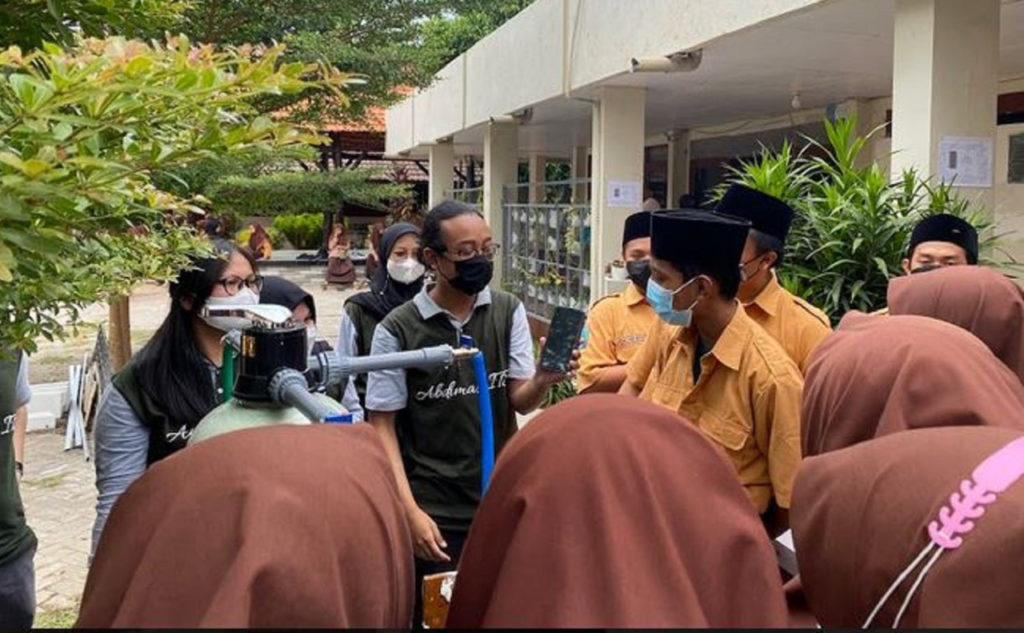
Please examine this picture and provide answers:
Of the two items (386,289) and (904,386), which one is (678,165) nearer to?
(386,289)

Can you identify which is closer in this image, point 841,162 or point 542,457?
point 542,457

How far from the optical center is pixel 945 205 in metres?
4.35

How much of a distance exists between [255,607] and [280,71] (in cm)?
75

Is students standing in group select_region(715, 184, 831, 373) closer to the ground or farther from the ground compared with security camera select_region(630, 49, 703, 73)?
closer to the ground

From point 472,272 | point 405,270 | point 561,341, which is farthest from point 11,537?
point 405,270

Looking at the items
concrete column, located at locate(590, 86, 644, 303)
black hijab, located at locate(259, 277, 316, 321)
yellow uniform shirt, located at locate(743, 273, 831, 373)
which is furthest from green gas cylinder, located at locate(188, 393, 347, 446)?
concrete column, located at locate(590, 86, 644, 303)

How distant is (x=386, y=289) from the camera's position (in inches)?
164

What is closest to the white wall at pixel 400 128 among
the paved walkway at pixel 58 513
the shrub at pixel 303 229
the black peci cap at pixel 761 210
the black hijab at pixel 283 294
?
the shrub at pixel 303 229

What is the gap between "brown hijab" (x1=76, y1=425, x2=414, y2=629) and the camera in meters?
0.93

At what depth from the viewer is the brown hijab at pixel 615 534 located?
3.23 ft

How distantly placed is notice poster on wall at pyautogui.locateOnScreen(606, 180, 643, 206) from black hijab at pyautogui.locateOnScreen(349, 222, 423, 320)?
5.04 meters

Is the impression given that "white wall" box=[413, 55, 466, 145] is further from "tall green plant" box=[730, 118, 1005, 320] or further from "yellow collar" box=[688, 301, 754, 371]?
"yellow collar" box=[688, 301, 754, 371]

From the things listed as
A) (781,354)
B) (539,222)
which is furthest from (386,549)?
(539,222)

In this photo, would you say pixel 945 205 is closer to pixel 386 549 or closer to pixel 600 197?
pixel 386 549
